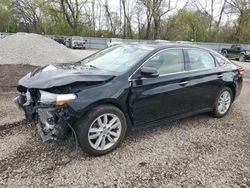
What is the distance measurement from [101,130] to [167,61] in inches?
63.4

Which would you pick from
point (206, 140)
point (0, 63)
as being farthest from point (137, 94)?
point (0, 63)

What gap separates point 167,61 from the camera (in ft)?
12.8

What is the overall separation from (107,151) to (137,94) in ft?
2.95

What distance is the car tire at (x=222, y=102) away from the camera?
4766mm

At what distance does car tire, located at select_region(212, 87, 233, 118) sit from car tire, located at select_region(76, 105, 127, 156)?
2.32 metres

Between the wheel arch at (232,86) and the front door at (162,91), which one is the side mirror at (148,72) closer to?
the front door at (162,91)

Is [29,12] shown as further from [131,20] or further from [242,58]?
[242,58]

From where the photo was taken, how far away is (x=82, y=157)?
10.4 ft

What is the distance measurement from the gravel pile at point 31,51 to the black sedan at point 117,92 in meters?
5.71

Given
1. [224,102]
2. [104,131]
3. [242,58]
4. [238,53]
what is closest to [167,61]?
[104,131]

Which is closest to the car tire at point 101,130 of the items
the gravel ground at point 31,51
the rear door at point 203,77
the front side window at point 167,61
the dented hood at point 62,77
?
the dented hood at point 62,77

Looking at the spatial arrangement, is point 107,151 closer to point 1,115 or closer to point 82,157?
point 82,157

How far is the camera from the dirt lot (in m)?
2.74

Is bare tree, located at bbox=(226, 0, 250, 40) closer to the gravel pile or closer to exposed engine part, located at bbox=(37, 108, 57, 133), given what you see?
the gravel pile
